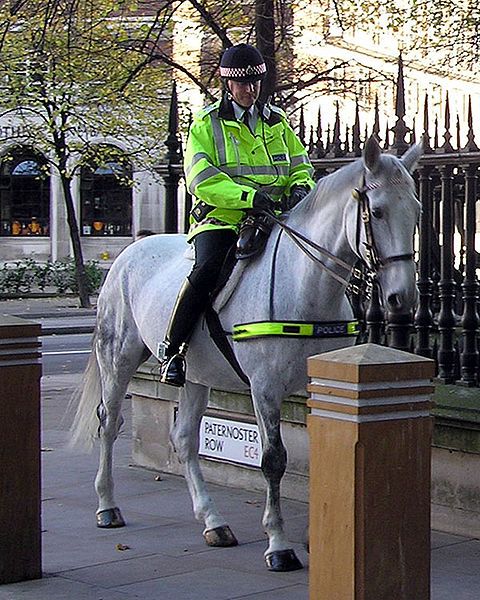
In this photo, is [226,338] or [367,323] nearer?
[226,338]

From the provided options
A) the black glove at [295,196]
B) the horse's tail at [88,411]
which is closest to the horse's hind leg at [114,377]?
the horse's tail at [88,411]

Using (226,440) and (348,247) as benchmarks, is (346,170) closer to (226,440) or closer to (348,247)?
(348,247)

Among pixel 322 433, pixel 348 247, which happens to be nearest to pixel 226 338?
pixel 348 247

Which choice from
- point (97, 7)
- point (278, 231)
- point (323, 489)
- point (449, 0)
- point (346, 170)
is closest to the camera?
point (323, 489)

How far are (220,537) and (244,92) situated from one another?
264 cm

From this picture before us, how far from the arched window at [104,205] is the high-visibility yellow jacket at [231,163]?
4309cm

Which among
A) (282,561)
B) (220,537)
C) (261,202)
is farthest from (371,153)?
(220,537)

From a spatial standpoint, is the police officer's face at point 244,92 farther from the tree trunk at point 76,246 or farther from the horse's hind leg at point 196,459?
the tree trunk at point 76,246

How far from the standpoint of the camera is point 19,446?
644cm

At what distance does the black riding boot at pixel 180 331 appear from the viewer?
7285mm

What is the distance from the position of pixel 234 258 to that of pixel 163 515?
83.1 inches

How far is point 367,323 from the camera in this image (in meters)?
8.52

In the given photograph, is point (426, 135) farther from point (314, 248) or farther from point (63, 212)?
point (63, 212)

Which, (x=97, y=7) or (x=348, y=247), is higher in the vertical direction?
(x=97, y=7)
